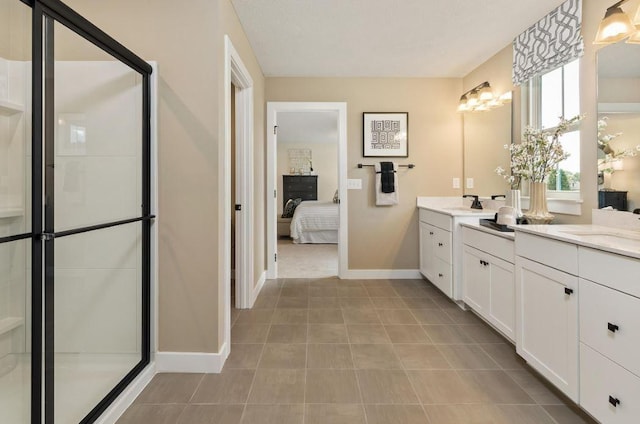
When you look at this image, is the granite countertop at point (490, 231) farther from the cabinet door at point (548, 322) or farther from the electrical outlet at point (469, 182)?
the electrical outlet at point (469, 182)

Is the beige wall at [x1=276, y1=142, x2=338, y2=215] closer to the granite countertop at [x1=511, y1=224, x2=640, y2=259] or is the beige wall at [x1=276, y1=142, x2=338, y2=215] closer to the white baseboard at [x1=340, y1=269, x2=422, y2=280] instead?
the white baseboard at [x1=340, y1=269, x2=422, y2=280]

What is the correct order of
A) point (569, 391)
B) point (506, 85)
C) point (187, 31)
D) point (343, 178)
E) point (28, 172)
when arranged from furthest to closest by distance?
point (343, 178) → point (506, 85) → point (187, 31) → point (569, 391) → point (28, 172)

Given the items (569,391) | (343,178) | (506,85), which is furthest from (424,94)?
(569,391)

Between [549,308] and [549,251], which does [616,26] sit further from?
[549,308]

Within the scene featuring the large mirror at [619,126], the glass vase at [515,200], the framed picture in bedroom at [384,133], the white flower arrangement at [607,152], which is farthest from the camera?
the framed picture in bedroom at [384,133]

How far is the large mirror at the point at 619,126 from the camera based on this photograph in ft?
6.48

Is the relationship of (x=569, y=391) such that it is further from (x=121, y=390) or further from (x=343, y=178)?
(x=343, y=178)

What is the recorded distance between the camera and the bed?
21.8 ft

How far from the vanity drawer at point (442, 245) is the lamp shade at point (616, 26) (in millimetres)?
1767

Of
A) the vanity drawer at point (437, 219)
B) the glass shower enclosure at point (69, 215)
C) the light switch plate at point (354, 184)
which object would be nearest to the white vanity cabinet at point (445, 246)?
the vanity drawer at point (437, 219)

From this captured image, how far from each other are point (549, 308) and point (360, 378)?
Answer: 3.44 ft

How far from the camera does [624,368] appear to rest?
135 centimetres

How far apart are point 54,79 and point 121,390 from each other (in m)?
1.42

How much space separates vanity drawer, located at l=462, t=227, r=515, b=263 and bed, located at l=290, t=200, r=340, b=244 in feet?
12.3
